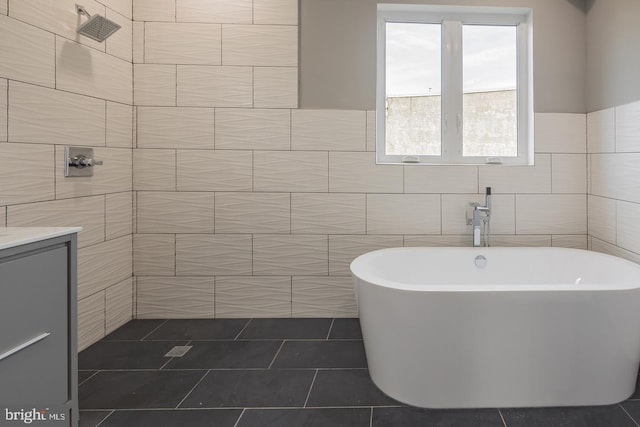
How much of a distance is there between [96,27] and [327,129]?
1.52 m

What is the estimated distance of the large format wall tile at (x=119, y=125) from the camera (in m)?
2.49

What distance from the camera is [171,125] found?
8.94ft

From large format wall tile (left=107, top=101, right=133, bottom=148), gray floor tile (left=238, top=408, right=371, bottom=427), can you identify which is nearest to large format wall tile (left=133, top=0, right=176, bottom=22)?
large format wall tile (left=107, top=101, right=133, bottom=148)

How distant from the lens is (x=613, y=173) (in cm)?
247

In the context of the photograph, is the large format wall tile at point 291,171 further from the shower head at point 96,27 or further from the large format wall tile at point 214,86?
the shower head at point 96,27

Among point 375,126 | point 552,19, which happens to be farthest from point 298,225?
point 552,19

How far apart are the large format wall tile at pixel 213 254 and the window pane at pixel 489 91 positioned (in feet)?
6.03

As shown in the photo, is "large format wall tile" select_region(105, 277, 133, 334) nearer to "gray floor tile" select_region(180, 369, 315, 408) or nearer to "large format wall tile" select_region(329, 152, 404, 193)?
"gray floor tile" select_region(180, 369, 315, 408)

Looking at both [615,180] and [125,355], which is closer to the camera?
[125,355]

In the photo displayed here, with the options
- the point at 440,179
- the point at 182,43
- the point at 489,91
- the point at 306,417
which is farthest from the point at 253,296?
the point at 489,91

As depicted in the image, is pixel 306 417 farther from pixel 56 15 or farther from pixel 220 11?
pixel 220 11

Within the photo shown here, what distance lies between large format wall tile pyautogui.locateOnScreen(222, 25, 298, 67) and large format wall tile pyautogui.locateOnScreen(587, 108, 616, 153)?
2.13 m

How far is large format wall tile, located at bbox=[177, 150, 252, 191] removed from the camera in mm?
2738

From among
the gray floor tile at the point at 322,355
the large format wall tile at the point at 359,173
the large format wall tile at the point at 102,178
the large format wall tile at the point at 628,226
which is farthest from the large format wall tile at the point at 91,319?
the large format wall tile at the point at 628,226
